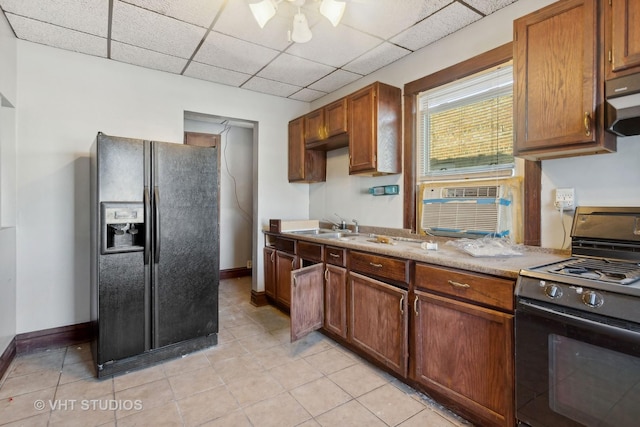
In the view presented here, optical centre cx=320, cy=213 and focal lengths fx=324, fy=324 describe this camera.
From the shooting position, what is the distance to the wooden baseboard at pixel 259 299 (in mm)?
3768

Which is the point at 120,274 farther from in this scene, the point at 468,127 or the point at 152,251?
the point at 468,127

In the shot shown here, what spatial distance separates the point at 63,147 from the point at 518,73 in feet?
11.4

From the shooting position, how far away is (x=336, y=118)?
3.23 metres

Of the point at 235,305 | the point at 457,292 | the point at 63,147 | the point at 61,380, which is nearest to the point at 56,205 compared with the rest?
the point at 63,147

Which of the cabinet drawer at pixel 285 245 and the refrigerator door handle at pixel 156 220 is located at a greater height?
the refrigerator door handle at pixel 156 220

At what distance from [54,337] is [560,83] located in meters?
4.04

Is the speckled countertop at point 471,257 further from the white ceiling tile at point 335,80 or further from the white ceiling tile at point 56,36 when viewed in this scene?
the white ceiling tile at point 56,36

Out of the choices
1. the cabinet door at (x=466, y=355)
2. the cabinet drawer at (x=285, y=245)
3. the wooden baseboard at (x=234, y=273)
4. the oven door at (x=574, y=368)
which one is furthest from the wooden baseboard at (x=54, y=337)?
the oven door at (x=574, y=368)

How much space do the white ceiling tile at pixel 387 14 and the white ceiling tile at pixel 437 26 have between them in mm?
73

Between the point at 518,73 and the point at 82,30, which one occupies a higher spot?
the point at 82,30

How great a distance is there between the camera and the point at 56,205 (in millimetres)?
2777

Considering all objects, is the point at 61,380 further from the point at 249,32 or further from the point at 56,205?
the point at 249,32

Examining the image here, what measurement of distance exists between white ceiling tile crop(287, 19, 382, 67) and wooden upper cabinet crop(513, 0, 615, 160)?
113cm

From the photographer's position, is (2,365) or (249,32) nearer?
(2,365)
